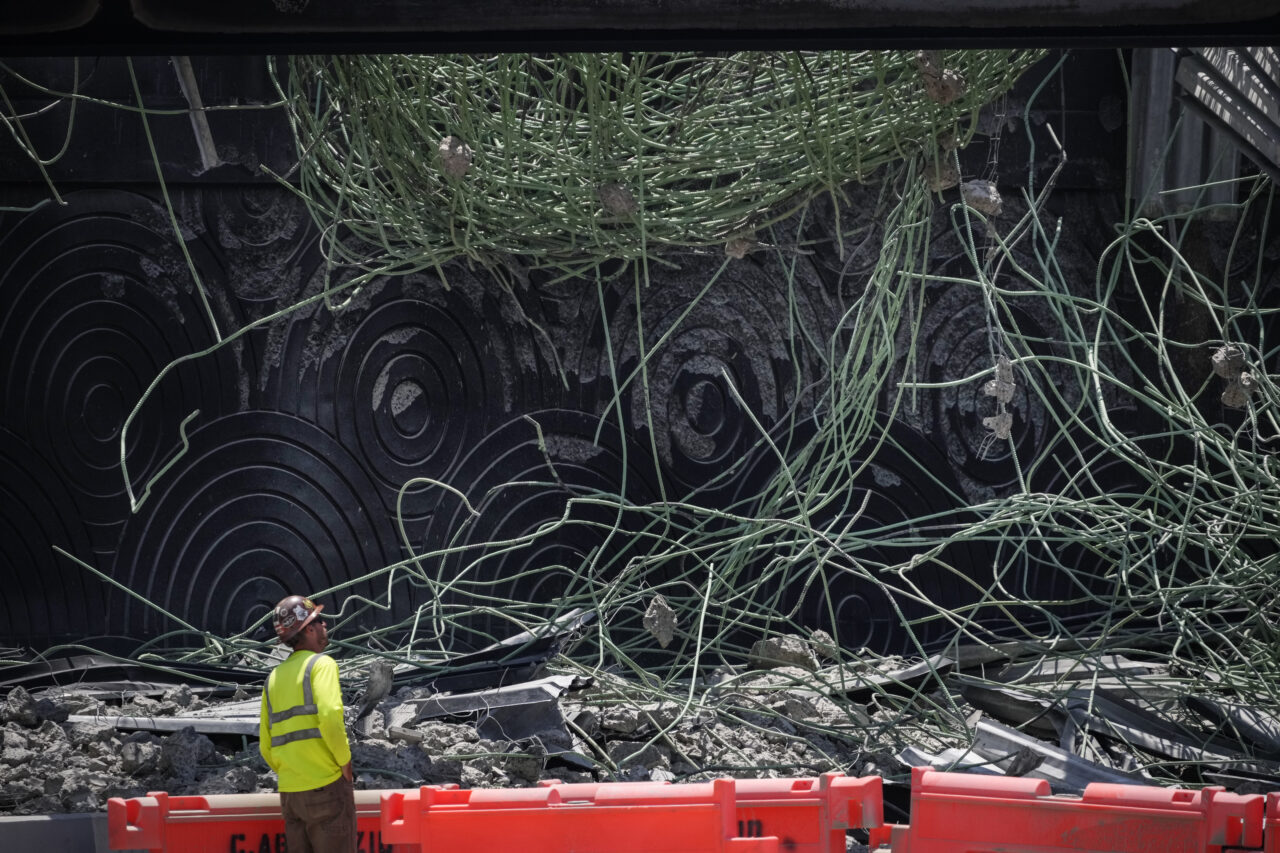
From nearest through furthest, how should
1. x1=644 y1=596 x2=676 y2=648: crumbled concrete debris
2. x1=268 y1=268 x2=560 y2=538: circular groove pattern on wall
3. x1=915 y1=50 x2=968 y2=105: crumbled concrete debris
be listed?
x1=915 y1=50 x2=968 y2=105: crumbled concrete debris < x1=644 y1=596 x2=676 y2=648: crumbled concrete debris < x1=268 y1=268 x2=560 y2=538: circular groove pattern on wall

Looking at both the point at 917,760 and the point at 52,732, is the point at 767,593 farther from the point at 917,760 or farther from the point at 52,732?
the point at 52,732

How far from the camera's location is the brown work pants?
9.93 feet

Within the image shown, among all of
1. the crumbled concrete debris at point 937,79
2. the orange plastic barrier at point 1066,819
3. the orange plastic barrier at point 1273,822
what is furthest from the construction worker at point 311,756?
the crumbled concrete debris at point 937,79

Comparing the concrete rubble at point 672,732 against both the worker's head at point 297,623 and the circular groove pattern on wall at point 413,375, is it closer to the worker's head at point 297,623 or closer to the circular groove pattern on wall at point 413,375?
the worker's head at point 297,623

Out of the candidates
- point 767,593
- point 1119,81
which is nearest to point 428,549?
point 767,593

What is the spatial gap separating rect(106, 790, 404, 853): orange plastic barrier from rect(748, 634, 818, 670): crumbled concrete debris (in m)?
2.76

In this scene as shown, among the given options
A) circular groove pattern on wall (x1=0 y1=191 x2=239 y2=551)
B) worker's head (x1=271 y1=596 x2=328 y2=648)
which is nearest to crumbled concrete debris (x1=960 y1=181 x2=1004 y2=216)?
worker's head (x1=271 y1=596 x2=328 y2=648)

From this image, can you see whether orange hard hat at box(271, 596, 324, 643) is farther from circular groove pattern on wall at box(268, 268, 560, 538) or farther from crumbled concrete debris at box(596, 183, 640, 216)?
circular groove pattern on wall at box(268, 268, 560, 538)

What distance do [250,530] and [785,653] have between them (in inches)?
104

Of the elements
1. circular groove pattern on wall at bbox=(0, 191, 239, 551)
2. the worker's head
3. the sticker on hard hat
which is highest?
circular groove pattern on wall at bbox=(0, 191, 239, 551)

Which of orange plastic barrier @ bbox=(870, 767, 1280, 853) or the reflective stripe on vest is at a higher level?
the reflective stripe on vest

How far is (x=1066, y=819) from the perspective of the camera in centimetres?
295

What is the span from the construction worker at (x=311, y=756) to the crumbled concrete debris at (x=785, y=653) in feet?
9.12

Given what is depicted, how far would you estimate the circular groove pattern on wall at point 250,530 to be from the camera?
6.09 metres
